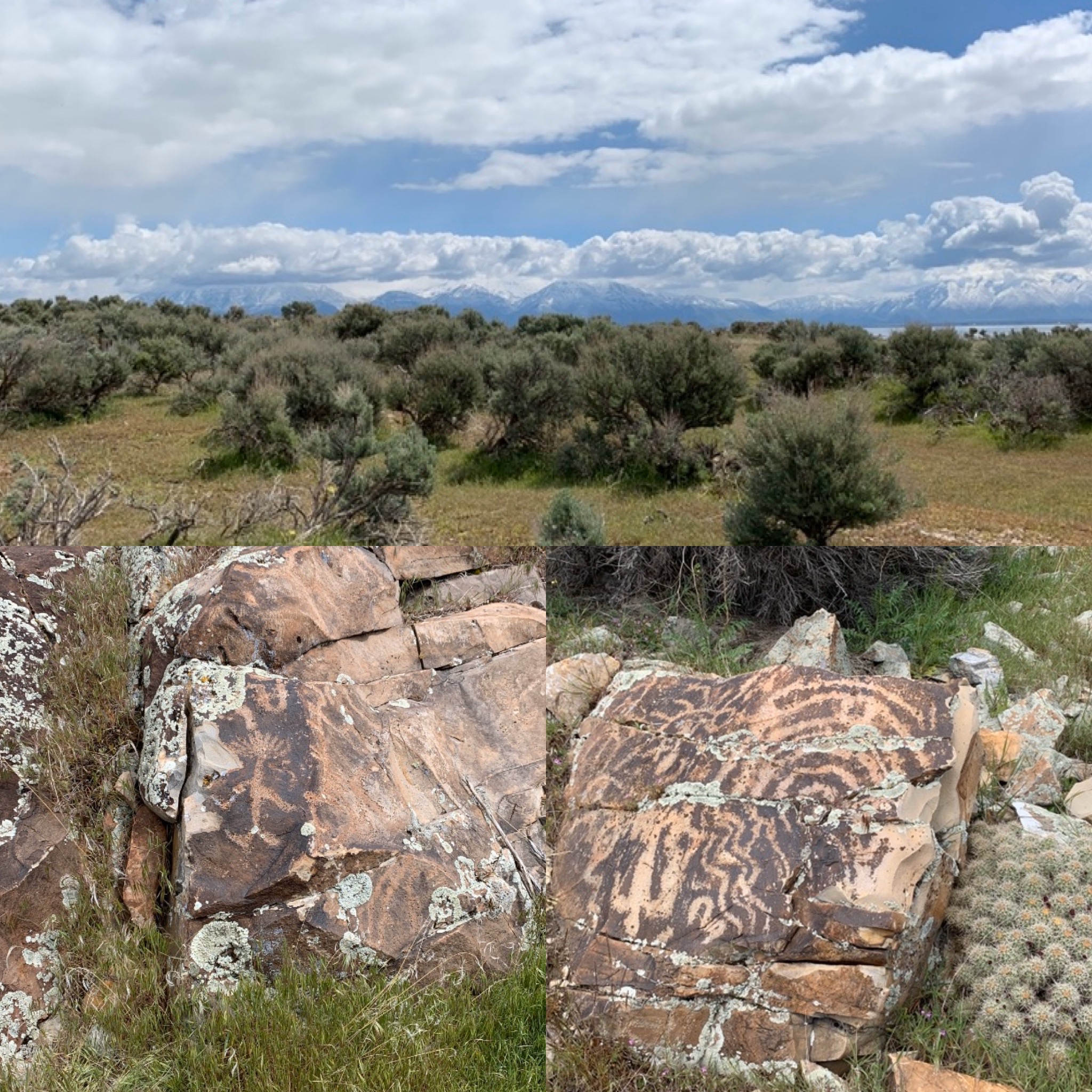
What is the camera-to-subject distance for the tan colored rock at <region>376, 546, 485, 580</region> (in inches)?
161

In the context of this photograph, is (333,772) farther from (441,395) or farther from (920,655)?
(441,395)

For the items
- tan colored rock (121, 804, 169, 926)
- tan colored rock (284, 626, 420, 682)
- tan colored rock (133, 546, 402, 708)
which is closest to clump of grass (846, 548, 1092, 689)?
tan colored rock (284, 626, 420, 682)

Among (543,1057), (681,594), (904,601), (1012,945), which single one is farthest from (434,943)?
(904,601)

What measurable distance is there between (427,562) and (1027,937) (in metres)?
2.83

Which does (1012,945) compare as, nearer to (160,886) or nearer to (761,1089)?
(761,1089)

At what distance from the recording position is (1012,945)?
233 cm

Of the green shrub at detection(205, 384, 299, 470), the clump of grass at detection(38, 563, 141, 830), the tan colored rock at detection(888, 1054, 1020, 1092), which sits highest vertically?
A: the green shrub at detection(205, 384, 299, 470)

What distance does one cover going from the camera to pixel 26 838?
254 cm

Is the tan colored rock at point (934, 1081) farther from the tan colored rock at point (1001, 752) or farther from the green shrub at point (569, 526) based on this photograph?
the green shrub at point (569, 526)

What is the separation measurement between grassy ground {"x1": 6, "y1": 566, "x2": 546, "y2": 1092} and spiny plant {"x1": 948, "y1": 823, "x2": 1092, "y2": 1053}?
1.18 metres

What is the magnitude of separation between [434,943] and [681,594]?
3.90 m

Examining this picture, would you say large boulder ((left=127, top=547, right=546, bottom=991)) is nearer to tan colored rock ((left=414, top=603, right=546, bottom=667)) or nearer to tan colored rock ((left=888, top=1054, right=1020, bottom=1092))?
tan colored rock ((left=414, top=603, right=546, bottom=667))

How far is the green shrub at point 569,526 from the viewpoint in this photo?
6762mm

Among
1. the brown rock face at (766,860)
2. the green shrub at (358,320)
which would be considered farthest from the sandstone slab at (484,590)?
the green shrub at (358,320)
